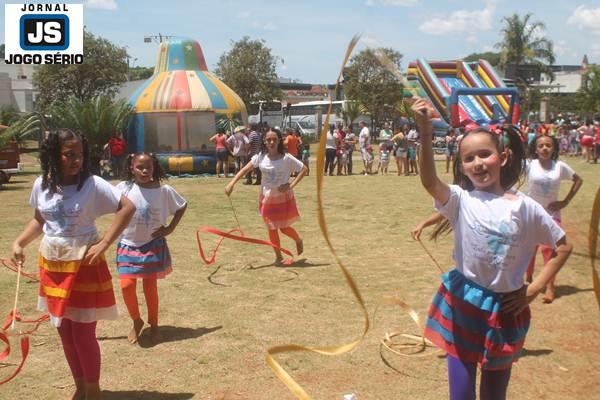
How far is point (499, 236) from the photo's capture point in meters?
2.92

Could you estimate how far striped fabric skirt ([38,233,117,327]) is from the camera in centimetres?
371

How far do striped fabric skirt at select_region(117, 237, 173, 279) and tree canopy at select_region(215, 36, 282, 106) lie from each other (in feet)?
137

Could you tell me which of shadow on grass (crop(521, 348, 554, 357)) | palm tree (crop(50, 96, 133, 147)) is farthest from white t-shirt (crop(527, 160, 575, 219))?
palm tree (crop(50, 96, 133, 147))

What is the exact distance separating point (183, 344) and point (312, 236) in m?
4.93

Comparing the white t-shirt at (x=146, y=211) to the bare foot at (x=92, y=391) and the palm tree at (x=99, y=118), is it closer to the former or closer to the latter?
the bare foot at (x=92, y=391)

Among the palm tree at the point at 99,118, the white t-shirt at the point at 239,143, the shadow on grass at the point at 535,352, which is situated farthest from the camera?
the palm tree at the point at 99,118

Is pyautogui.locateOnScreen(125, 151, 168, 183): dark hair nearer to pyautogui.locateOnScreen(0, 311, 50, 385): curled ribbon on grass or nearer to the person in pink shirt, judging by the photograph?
pyautogui.locateOnScreen(0, 311, 50, 385): curled ribbon on grass

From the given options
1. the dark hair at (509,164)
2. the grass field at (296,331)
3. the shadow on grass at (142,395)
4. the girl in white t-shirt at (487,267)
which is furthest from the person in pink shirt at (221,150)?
the girl in white t-shirt at (487,267)

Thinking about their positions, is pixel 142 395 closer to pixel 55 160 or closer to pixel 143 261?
pixel 143 261

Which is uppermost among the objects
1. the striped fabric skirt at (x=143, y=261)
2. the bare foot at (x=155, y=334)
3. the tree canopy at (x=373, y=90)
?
the tree canopy at (x=373, y=90)

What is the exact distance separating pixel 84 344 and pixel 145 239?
4.54 ft

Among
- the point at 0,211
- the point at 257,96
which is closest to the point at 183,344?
the point at 0,211

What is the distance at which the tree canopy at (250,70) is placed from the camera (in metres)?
45.8

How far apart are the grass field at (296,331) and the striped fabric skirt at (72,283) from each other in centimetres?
72
